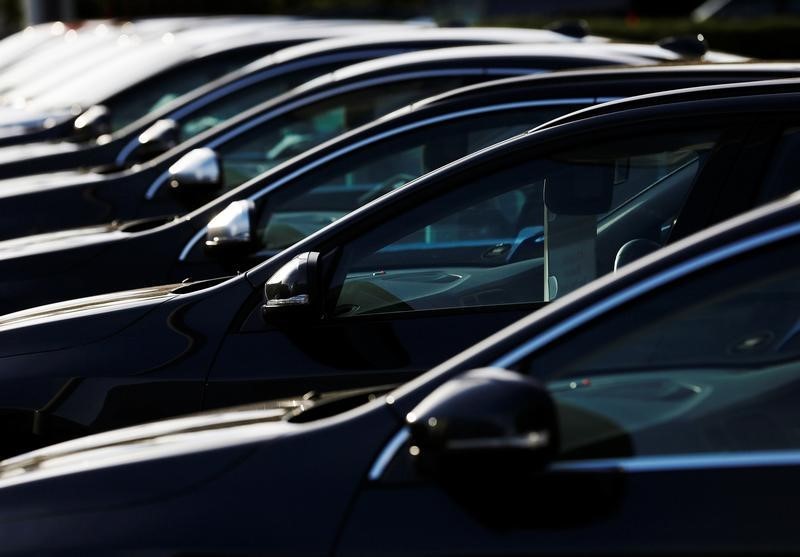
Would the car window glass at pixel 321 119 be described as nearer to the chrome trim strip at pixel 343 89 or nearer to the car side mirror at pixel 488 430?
the chrome trim strip at pixel 343 89

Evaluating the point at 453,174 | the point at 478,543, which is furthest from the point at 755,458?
the point at 453,174

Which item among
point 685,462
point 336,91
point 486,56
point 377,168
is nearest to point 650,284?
point 685,462

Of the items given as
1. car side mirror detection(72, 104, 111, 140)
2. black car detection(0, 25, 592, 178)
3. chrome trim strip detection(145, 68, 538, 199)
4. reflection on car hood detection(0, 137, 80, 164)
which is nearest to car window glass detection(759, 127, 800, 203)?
chrome trim strip detection(145, 68, 538, 199)

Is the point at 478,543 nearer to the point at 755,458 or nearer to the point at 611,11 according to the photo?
the point at 755,458

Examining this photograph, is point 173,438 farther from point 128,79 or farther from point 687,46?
point 128,79

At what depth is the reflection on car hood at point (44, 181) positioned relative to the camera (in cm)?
621

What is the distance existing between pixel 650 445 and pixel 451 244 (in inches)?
60.2

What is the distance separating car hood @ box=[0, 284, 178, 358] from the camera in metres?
3.69

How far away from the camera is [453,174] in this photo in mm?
3461

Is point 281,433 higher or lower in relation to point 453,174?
lower

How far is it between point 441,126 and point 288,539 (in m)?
2.29

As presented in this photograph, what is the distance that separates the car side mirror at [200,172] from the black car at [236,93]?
1193 mm

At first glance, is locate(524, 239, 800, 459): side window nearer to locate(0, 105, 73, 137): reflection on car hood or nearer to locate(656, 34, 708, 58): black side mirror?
locate(656, 34, 708, 58): black side mirror

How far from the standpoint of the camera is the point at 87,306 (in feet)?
12.9
